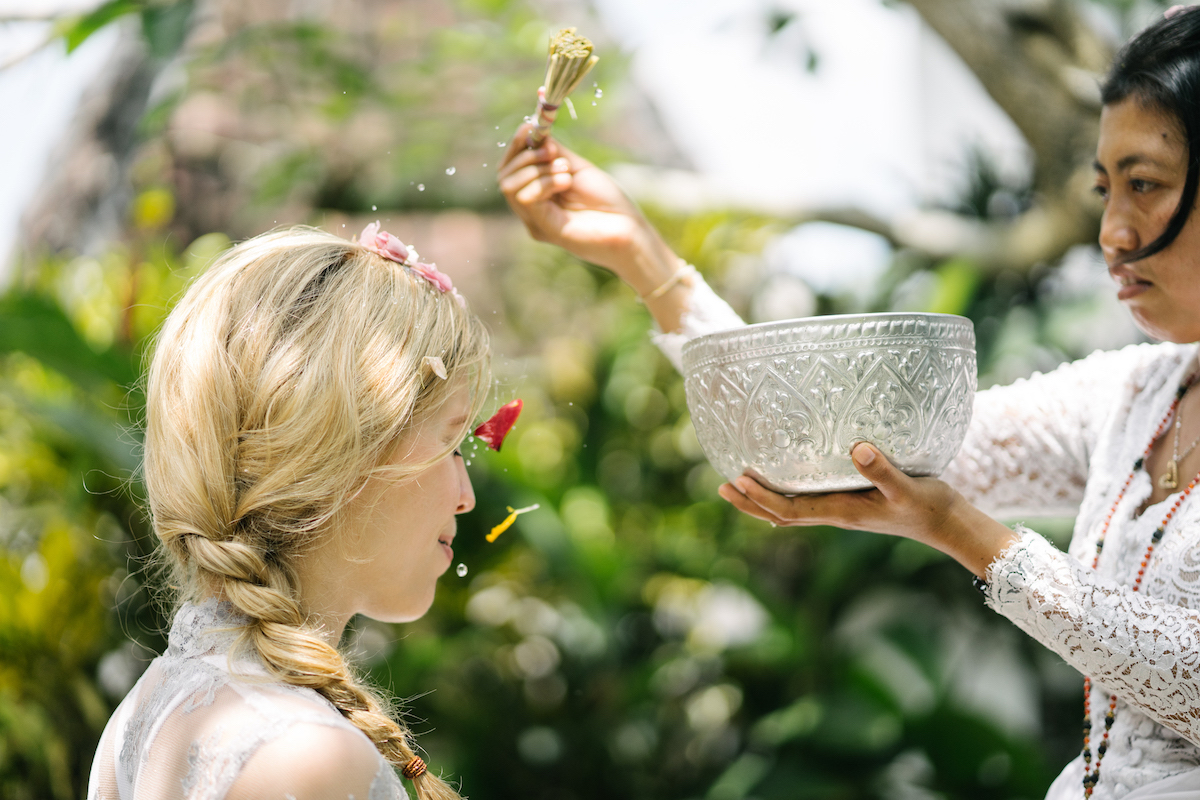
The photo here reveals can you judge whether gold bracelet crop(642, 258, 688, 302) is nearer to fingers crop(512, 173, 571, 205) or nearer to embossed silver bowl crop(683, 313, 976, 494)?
fingers crop(512, 173, 571, 205)

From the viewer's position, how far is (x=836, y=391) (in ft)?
3.93

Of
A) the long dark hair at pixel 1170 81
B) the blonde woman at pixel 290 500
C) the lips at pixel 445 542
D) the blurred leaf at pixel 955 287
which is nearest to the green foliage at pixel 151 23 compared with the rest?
the blonde woman at pixel 290 500

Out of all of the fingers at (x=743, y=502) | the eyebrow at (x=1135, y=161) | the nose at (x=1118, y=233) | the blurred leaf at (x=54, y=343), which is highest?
the eyebrow at (x=1135, y=161)

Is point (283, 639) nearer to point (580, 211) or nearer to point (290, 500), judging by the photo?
point (290, 500)

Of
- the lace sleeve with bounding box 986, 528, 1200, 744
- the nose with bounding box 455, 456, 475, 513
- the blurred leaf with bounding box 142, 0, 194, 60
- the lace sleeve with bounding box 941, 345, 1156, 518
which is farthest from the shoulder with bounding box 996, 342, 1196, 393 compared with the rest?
the blurred leaf with bounding box 142, 0, 194, 60

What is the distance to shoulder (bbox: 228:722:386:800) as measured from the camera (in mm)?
1003

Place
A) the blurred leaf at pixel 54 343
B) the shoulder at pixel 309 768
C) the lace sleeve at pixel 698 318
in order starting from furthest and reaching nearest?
1. the blurred leaf at pixel 54 343
2. the lace sleeve at pixel 698 318
3. the shoulder at pixel 309 768

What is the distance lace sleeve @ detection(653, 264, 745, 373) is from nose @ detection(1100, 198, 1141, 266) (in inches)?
24.0

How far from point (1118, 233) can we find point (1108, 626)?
23.1 inches

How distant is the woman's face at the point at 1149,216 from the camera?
53.6 inches

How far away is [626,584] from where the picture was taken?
3.51 m

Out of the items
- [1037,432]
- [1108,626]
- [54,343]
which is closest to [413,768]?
[1108,626]

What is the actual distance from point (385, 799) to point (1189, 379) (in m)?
1.43

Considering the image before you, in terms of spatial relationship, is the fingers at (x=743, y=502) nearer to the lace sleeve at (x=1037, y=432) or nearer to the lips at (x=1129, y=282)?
the lace sleeve at (x=1037, y=432)
